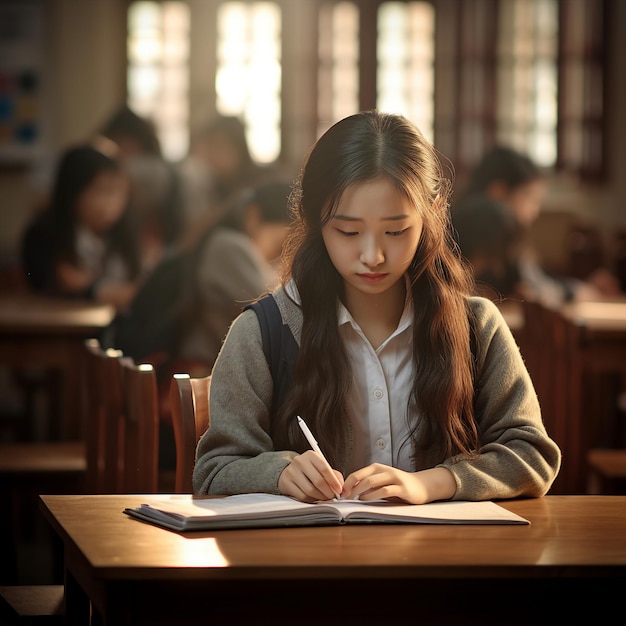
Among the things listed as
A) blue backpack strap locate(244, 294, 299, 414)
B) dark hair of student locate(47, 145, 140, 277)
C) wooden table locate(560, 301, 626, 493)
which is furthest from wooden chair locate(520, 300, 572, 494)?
dark hair of student locate(47, 145, 140, 277)

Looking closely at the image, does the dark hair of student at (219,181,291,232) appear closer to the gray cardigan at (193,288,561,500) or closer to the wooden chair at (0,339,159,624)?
the wooden chair at (0,339,159,624)

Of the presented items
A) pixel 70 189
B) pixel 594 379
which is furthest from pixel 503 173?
pixel 70 189

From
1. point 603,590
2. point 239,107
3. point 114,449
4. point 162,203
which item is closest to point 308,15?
point 239,107

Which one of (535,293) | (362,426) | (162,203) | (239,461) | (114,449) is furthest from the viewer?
(162,203)

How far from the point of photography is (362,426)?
1.84 meters

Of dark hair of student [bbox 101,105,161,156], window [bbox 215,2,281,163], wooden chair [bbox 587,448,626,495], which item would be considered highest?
window [bbox 215,2,281,163]

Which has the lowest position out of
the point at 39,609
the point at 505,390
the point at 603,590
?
the point at 39,609

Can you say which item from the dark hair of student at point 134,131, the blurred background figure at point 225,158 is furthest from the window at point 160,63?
the blurred background figure at point 225,158

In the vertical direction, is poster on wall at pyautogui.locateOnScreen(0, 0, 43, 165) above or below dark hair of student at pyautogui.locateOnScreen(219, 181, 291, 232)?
above

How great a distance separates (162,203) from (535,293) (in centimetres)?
236

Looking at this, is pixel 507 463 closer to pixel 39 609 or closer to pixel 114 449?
pixel 39 609

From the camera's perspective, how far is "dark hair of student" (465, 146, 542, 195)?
18.2 ft

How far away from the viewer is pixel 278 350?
5.98 feet

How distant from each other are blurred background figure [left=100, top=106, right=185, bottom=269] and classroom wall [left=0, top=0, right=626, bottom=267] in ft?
13.9
